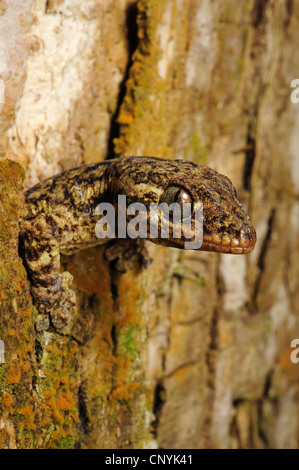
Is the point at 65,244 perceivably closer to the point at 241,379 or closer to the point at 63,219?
the point at 63,219

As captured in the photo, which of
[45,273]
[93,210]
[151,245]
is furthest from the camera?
[151,245]

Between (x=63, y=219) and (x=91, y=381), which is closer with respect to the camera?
Result: (x=63, y=219)

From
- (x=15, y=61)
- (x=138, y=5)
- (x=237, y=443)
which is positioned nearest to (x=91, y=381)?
(x=15, y=61)

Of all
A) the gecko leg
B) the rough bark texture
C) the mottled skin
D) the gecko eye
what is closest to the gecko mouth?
the mottled skin

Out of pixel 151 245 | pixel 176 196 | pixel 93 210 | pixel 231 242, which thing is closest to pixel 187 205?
pixel 176 196

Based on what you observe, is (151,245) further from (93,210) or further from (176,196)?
(176,196)

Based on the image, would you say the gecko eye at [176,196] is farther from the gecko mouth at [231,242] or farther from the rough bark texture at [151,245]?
the rough bark texture at [151,245]

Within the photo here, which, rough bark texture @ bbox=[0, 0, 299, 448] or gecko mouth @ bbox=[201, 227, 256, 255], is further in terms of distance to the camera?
rough bark texture @ bbox=[0, 0, 299, 448]

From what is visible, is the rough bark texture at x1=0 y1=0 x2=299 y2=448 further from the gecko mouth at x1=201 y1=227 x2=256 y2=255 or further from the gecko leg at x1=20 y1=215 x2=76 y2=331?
the gecko mouth at x1=201 y1=227 x2=256 y2=255
